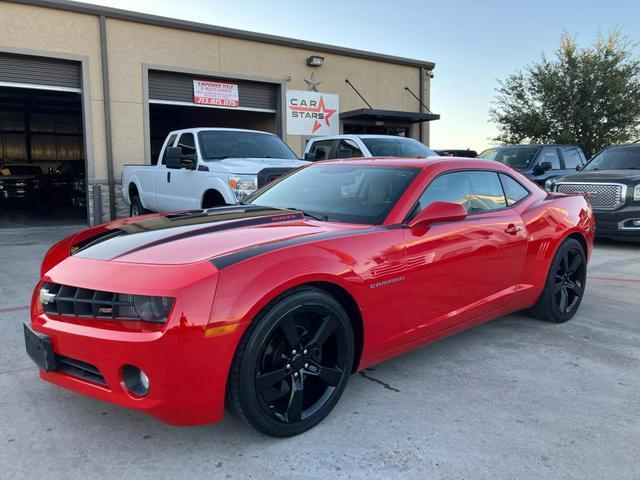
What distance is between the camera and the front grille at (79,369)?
247 centimetres

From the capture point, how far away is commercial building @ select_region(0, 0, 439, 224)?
37.7 ft

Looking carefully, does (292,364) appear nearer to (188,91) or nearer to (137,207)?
(137,207)

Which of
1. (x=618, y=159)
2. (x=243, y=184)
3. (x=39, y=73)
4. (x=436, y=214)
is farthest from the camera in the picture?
(x=39, y=73)

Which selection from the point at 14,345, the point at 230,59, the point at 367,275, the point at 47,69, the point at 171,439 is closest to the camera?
the point at 171,439

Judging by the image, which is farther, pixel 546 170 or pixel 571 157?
pixel 571 157

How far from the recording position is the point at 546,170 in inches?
489

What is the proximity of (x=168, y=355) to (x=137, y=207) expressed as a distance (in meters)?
8.78

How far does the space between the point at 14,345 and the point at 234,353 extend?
8.04 feet

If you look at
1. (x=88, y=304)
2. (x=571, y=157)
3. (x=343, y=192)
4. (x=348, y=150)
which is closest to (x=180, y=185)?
(x=348, y=150)

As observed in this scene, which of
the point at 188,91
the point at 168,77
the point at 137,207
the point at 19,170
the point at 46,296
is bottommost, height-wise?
the point at 46,296

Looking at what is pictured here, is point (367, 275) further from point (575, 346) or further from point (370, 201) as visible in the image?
point (575, 346)

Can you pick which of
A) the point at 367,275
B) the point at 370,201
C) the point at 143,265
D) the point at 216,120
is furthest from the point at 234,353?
the point at 216,120

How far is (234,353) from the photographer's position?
2.41 m

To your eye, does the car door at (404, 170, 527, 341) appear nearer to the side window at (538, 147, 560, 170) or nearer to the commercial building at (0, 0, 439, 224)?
the side window at (538, 147, 560, 170)
